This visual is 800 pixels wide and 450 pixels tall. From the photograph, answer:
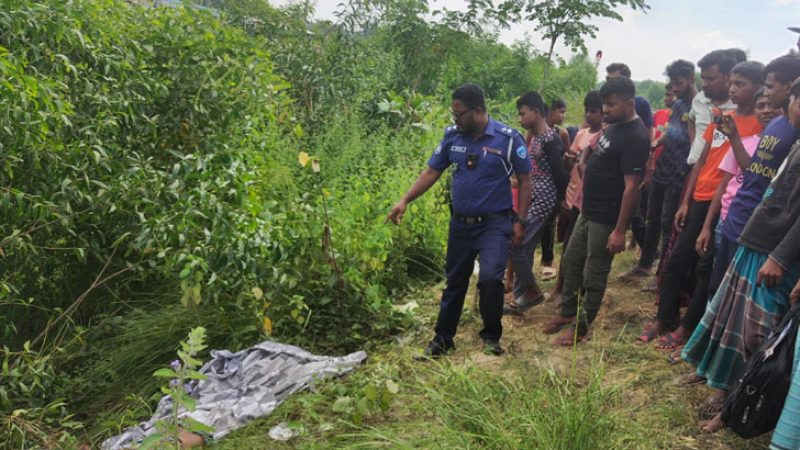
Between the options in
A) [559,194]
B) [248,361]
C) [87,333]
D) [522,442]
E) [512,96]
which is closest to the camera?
[522,442]

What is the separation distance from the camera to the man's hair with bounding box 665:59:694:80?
14.9 feet

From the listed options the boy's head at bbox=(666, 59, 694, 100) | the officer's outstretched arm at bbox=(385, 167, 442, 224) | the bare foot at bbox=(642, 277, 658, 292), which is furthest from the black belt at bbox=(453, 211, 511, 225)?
the boy's head at bbox=(666, 59, 694, 100)

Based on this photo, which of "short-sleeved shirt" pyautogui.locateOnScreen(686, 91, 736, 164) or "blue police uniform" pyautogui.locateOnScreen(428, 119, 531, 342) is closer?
"blue police uniform" pyautogui.locateOnScreen(428, 119, 531, 342)

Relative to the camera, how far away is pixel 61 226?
11.5ft

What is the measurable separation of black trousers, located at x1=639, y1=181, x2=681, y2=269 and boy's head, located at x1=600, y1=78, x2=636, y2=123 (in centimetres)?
113

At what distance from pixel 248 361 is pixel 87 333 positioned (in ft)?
3.98

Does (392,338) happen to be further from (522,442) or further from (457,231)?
(522,442)

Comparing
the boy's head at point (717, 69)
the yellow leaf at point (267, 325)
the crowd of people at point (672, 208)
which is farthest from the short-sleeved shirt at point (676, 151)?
the yellow leaf at point (267, 325)

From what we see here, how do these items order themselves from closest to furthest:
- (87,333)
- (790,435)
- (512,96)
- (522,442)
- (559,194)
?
(790,435) < (522,442) < (87,333) < (559,194) < (512,96)

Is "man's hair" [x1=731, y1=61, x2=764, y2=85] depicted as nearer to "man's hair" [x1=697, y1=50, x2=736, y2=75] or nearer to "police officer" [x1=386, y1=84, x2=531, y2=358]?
"man's hair" [x1=697, y1=50, x2=736, y2=75]

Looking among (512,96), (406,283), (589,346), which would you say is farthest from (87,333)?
(512,96)

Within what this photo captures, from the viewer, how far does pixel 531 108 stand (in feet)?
14.8

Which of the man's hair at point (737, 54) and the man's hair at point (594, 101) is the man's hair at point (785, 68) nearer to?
the man's hair at point (737, 54)

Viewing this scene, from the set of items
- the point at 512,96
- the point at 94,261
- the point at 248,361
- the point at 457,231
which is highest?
the point at 512,96
